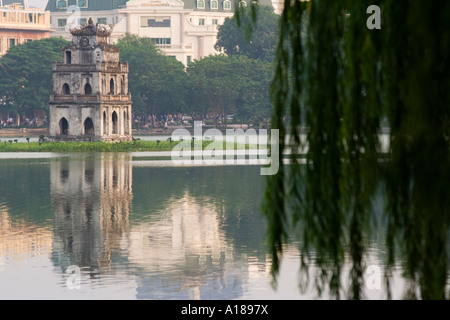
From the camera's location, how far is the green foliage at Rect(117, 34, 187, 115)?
360 feet

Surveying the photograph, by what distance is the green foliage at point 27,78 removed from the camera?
108 m

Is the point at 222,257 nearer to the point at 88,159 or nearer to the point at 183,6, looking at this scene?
A: the point at 88,159

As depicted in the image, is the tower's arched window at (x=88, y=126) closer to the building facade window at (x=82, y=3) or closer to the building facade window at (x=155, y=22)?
the building facade window at (x=155, y=22)

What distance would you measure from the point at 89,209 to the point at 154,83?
242 feet

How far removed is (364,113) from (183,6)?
149382 mm

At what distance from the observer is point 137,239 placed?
93.4 feet

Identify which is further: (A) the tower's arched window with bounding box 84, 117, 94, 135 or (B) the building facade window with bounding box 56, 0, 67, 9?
(B) the building facade window with bounding box 56, 0, 67, 9

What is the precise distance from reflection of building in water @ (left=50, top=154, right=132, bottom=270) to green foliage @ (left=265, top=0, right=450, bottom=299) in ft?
49.4

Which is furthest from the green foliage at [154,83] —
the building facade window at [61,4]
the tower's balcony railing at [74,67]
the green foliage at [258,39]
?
the building facade window at [61,4]

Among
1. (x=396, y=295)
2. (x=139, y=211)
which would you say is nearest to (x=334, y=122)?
(x=396, y=295)

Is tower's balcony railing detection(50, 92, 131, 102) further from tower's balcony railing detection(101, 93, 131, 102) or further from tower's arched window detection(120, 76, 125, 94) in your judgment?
tower's arched window detection(120, 76, 125, 94)

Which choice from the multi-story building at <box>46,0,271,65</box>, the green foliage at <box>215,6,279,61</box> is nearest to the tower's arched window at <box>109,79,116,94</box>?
the green foliage at <box>215,6,279,61</box>

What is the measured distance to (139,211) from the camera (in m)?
35.7

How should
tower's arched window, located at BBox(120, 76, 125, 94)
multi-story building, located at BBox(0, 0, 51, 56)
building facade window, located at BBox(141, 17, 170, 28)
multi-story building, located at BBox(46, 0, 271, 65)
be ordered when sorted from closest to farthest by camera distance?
Answer: tower's arched window, located at BBox(120, 76, 125, 94), multi-story building, located at BBox(0, 0, 51, 56), multi-story building, located at BBox(46, 0, 271, 65), building facade window, located at BBox(141, 17, 170, 28)
